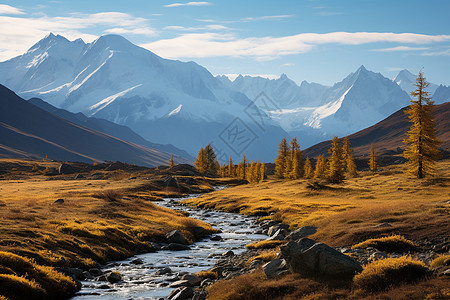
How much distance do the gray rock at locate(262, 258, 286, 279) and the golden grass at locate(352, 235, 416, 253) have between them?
840 centimetres

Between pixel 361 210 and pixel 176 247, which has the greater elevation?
pixel 361 210

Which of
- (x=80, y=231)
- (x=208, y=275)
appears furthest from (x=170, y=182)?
(x=208, y=275)

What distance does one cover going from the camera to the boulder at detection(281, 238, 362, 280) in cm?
1953

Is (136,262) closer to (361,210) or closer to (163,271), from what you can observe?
(163,271)

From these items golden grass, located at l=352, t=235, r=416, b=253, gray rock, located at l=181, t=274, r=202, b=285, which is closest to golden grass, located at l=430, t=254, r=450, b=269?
golden grass, located at l=352, t=235, r=416, b=253

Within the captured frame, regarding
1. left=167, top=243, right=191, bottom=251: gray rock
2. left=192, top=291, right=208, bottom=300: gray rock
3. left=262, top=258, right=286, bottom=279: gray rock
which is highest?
left=262, top=258, right=286, bottom=279: gray rock

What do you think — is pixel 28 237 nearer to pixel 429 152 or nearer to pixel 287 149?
A: pixel 429 152

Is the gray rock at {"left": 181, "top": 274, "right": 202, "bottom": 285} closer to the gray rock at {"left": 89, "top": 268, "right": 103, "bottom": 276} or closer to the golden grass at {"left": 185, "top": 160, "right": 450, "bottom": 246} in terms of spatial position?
the gray rock at {"left": 89, "top": 268, "right": 103, "bottom": 276}

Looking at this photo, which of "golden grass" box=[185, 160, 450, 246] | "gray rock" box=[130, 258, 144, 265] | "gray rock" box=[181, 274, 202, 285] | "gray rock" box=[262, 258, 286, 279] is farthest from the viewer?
"golden grass" box=[185, 160, 450, 246]

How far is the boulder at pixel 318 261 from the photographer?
19.5 metres

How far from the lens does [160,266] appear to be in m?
30.4

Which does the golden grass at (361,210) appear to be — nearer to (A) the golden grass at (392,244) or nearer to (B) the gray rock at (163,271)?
(A) the golden grass at (392,244)

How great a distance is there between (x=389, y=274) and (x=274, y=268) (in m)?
6.33

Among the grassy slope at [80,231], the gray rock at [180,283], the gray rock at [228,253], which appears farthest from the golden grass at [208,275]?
the grassy slope at [80,231]
